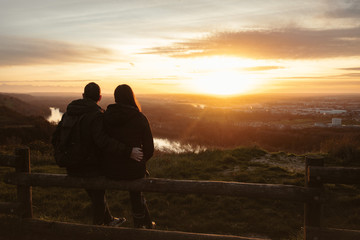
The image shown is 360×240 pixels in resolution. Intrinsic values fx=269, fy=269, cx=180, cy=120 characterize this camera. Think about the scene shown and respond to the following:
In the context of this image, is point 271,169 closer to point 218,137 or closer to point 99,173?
point 99,173

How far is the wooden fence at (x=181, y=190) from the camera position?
348cm

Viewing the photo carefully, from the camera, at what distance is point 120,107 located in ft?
12.4

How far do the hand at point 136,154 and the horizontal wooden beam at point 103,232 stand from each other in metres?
1.05

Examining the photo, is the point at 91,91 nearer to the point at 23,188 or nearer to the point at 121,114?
the point at 121,114

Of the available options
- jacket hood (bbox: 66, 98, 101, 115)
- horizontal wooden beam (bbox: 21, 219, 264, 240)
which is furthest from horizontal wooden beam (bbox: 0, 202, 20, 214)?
jacket hood (bbox: 66, 98, 101, 115)

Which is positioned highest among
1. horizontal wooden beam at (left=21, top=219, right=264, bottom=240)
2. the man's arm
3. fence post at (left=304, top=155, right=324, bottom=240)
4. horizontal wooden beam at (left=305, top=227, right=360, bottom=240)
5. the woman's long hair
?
the woman's long hair

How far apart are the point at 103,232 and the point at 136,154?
4.28 ft

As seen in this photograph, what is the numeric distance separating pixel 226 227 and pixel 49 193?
5160mm

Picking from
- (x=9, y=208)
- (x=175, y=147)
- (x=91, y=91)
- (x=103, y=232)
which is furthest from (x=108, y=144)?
(x=175, y=147)

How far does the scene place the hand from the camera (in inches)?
149

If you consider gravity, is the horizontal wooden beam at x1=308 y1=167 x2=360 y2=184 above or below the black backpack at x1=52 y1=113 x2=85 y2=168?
below

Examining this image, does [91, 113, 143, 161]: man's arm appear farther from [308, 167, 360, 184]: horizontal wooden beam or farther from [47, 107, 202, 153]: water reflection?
[47, 107, 202, 153]: water reflection

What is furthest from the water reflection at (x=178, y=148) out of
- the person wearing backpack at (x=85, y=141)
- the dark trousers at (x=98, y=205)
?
the person wearing backpack at (x=85, y=141)

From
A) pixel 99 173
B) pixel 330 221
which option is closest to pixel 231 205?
pixel 330 221
